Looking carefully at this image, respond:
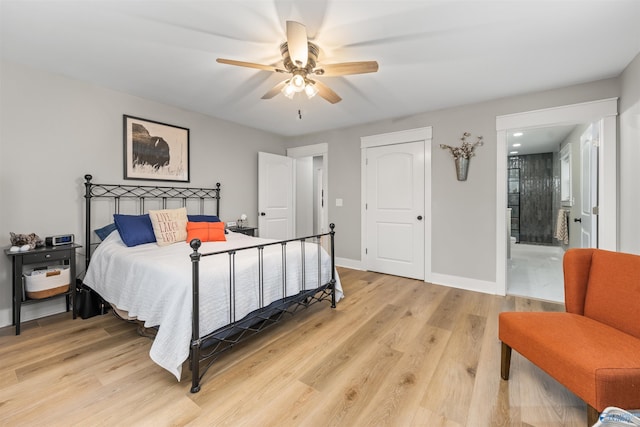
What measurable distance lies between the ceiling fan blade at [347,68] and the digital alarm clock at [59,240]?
111 inches

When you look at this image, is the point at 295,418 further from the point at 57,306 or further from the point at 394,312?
the point at 57,306

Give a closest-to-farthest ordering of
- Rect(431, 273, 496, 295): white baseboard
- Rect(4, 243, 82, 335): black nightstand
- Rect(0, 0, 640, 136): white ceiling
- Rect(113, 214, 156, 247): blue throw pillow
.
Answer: Rect(0, 0, 640, 136): white ceiling < Rect(4, 243, 82, 335): black nightstand < Rect(113, 214, 156, 247): blue throw pillow < Rect(431, 273, 496, 295): white baseboard

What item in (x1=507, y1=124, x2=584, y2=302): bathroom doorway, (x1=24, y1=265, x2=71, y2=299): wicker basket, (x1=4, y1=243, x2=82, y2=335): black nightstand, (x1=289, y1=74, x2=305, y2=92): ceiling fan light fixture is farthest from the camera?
(x1=507, y1=124, x2=584, y2=302): bathroom doorway

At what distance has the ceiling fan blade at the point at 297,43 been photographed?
169 centimetres

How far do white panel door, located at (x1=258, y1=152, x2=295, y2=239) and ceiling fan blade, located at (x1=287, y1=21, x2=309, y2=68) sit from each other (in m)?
2.78

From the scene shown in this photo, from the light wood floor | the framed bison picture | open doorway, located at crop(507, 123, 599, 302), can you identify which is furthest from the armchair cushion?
the framed bison picture

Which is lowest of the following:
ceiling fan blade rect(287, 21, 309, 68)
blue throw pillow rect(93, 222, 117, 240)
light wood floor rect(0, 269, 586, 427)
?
light wood floor rect(0, 269, 586, 427)

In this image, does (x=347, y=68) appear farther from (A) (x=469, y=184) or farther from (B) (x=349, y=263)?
(B) (x=349, y=263)

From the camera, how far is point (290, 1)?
67.6 inches

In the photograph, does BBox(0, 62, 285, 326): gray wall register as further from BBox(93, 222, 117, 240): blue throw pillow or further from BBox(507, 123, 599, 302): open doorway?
BBox(507, 123, 599, 302): open doorway

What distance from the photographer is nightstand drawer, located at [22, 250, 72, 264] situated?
238cm

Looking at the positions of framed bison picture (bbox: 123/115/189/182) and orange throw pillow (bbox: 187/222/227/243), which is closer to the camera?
orange throw pillow (bbox: 187/222/227/243)

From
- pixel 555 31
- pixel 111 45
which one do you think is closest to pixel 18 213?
pixel 111 45

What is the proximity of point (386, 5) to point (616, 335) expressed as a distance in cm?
232
